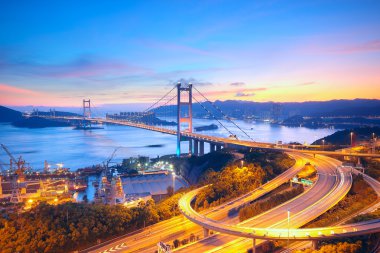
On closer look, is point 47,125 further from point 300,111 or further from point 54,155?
point 300,111

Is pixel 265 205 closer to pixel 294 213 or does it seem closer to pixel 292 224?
pixel 294 213

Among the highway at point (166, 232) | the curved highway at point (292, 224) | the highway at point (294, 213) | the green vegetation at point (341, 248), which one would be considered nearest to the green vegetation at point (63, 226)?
the highway at point (166, 232)

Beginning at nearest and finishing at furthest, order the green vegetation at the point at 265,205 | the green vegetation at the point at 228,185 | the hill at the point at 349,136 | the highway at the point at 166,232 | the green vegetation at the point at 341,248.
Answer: the green vegetation at the point at 341,248 < the highway at the point at 166,232 < the green vegetation at the point at 265,205 < the green vegetation at the point at 228,185 < the hill at the point at 349,136

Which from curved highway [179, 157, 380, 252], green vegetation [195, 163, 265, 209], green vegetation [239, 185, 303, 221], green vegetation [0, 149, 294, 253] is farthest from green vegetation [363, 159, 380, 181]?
green vegetation [0, 149, 294, 253]

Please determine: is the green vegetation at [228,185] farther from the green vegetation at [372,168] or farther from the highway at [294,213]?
the green vegetation at [372,168]

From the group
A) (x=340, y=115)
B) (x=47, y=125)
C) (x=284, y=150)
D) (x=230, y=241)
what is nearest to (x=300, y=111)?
(x=340, y=115)

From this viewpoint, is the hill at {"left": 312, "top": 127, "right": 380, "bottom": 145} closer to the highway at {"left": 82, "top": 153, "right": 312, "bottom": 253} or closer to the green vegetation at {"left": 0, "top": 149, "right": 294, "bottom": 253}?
the highway at {"left": 82, "top": 153, "right": 312, "bottom": 253}
